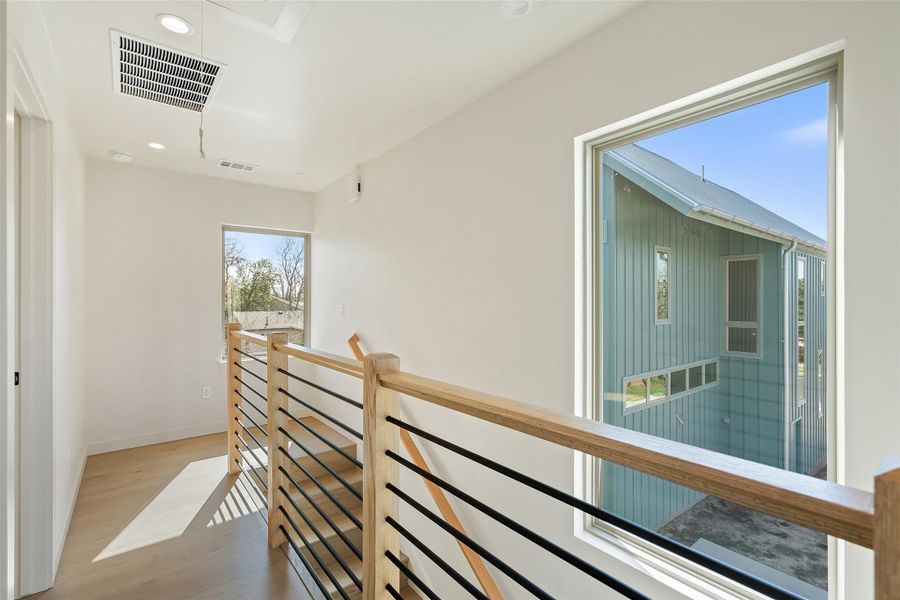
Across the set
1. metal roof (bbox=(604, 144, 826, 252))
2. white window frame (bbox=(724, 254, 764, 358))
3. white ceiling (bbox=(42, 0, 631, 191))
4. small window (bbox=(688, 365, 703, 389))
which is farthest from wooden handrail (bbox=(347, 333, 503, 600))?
metal roof (bbox=(604, 144, 826, 252))

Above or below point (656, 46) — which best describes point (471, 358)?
below

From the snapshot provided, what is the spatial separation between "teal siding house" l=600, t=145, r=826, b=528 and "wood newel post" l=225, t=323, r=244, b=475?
237 cm

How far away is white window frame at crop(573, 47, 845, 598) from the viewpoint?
1357mm

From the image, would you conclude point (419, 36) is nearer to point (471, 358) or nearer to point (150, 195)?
point (471, 358)

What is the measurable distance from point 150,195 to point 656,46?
426cm

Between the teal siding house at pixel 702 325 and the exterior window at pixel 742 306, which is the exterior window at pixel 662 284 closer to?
the teal siding house at pixel 702 325

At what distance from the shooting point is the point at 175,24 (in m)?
1.85

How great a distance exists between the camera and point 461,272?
8.91ft

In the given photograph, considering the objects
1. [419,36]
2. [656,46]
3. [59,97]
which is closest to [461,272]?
[419,36]

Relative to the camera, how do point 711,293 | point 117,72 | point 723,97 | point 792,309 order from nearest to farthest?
point 792,309
point 723,97
point 711,293
point 117,72

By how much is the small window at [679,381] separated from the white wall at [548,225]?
0.43m

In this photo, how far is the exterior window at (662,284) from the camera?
188 cm

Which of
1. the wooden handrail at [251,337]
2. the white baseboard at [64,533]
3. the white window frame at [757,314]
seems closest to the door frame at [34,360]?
the white baseboard at [64,533]

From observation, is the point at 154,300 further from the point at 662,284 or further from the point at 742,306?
the point at 742,306
